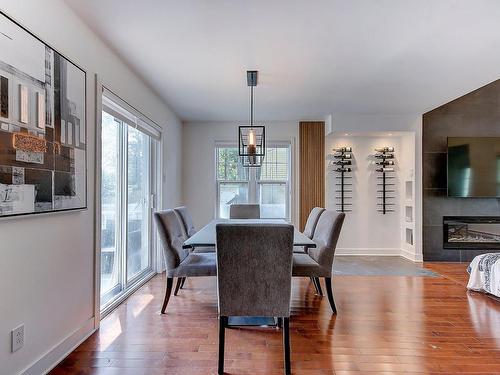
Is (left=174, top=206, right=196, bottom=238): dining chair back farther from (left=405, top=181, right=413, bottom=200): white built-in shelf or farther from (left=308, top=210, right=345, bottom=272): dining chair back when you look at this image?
(left=405, top=181, right=413, bottom=200): white built-in shelf

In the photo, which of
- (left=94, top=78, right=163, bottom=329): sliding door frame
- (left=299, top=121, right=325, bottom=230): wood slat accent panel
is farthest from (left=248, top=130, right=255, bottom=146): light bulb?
(left=299, top=121, right=325, bottom=230): wood slat accent panel

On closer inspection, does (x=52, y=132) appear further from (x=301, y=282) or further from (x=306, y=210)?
(x=306, y=210)

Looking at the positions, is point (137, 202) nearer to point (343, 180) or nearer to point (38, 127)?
point (38, 127)

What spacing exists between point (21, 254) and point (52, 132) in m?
0.73

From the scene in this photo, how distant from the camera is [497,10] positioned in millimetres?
2150

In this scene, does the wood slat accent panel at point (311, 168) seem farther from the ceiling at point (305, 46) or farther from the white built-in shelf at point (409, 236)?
the white built-in shelf at point (409, 236)

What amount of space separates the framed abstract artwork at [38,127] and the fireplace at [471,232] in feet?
17.5

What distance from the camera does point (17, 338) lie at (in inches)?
66.3

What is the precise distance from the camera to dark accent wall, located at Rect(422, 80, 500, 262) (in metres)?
5.07

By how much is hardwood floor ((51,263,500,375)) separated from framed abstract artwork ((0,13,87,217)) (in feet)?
3.62

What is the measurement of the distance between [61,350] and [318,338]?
1.80 m

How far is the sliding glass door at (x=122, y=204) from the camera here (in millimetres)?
3061

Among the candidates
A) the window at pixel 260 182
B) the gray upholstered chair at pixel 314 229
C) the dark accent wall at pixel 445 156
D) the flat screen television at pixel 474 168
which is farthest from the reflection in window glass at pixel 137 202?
the flat screen television at pixel 474 168

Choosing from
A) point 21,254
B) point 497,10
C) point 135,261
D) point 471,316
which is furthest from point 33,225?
point 471,316
